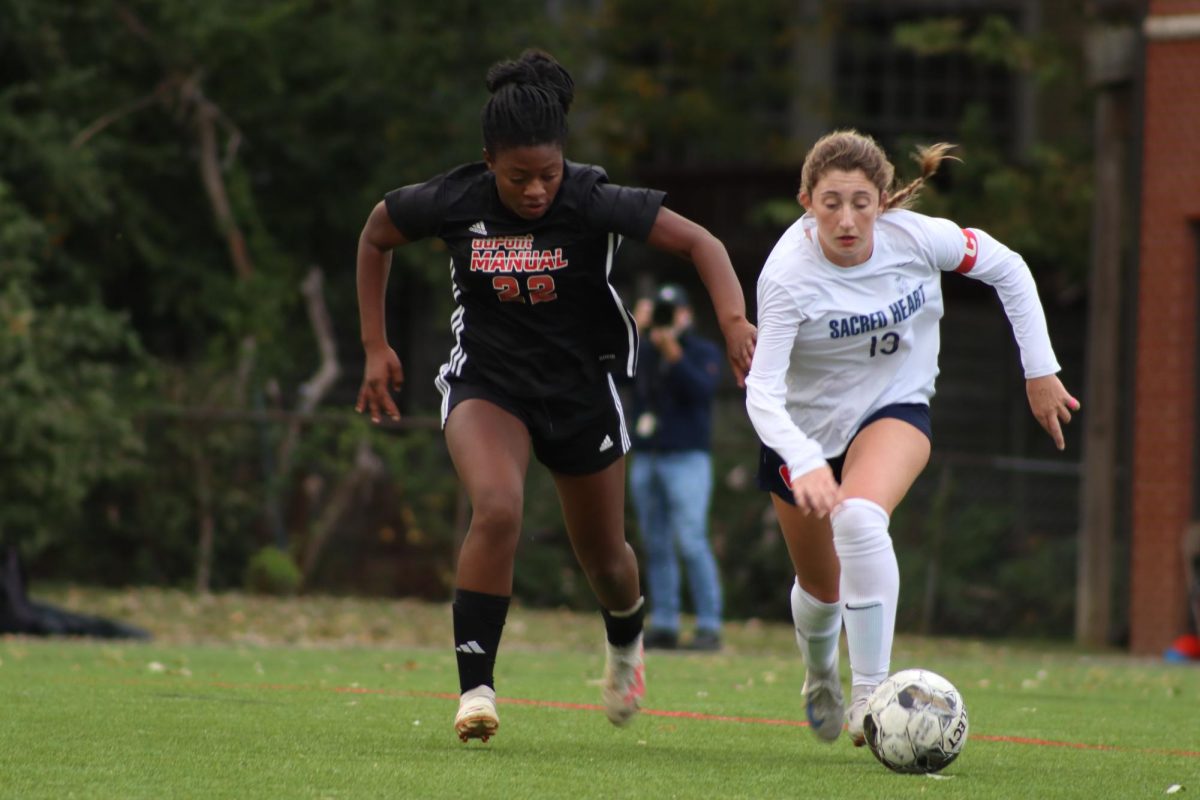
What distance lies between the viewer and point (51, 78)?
1684 cm

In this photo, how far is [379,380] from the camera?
6.35 meters

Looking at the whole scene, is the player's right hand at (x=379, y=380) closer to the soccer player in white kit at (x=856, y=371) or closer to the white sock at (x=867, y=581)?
the soccer player in white kit at (x=856, y=371)

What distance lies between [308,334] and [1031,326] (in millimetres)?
13773

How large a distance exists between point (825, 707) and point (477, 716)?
122 cm

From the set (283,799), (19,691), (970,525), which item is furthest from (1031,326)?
(970,525)

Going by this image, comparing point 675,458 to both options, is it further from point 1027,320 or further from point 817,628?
A: point 1027,320

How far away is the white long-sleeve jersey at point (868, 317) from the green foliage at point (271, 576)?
35.4 ft

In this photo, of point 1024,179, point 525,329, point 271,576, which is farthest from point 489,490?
point 1024,179

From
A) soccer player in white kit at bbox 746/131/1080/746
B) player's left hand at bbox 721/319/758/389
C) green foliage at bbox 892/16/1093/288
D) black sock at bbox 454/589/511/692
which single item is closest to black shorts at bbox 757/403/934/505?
soccer player in white kit at bbox 746/131/1080/746

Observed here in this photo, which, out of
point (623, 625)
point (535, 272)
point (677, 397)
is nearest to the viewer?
point (535, 272)

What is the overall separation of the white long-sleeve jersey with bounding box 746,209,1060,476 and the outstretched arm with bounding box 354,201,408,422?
1.26m

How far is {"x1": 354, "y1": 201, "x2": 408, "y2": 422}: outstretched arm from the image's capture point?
6.34 metres

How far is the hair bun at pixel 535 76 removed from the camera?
6.14 metres

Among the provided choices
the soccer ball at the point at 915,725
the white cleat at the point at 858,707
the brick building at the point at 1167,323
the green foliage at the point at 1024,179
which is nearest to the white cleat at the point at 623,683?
the white cleat at the point at 858,707
